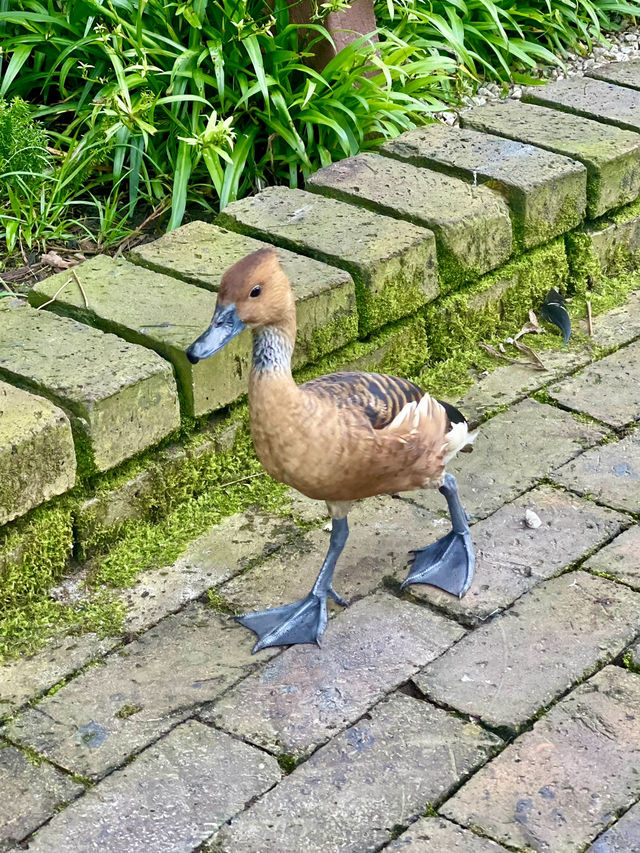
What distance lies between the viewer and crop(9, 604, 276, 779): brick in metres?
2.78

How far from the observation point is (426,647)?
10.1ft

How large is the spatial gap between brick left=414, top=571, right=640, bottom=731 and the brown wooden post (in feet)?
8.56

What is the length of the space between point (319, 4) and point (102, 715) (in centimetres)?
316

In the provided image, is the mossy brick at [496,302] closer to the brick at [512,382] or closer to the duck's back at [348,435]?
the brick at [512,382]

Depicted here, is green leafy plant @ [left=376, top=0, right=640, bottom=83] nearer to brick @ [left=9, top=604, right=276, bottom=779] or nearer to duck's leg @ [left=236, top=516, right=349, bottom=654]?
duck's leg @ [left=236, top=516, right=349, bottom=654]

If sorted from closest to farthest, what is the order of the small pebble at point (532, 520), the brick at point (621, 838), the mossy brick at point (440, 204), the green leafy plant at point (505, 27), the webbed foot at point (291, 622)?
1. the brick at point (621, 838)
2. the webbed foot at point (291, 622)
3. the small pebble at point (532, 520)
4. the mossy brick at point (440, 204)
5. the green leafy plant at point (505, 27)

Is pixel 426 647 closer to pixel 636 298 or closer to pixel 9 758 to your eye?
pixel 9 758

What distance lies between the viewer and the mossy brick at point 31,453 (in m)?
3.13

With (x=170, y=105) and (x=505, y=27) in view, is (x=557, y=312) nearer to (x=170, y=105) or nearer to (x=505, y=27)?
(x=170, y=105)

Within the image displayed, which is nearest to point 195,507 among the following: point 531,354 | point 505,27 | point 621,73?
point 531,354

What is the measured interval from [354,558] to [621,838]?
3.90ft

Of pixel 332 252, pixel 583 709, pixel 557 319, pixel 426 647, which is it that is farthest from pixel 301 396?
pixel 557 319

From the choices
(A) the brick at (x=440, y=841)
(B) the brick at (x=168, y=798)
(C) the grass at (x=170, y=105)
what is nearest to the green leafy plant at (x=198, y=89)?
(C) the grass at (x=170, y=105)

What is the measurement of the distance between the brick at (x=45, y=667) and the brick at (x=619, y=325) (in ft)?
7.55
